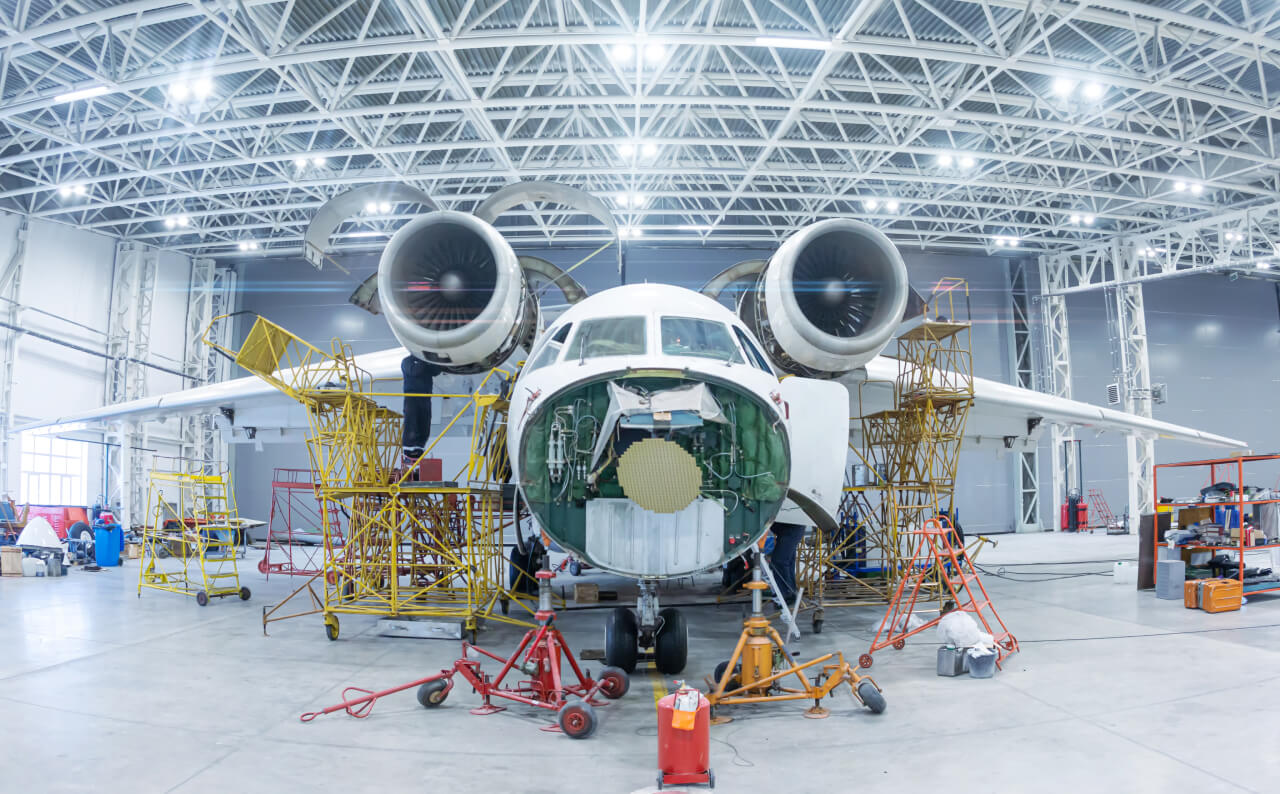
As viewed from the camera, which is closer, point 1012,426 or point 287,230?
point 1012,426

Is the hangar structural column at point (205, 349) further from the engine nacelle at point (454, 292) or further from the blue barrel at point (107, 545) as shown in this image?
the engine nacelle at point (454, 292)

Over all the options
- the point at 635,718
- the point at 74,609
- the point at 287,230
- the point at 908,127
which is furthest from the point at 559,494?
the point at 287,230

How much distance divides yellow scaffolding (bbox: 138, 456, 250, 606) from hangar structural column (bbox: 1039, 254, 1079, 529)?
27.2 metres

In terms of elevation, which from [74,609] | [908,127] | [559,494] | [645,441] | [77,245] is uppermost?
[908,127]

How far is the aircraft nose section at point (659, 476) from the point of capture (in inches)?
220

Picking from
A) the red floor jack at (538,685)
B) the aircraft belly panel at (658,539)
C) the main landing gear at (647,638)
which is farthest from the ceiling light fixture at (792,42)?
the red floor jack at (538,685)

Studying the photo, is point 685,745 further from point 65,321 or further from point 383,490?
point 65,321

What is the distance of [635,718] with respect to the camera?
565 centimetres

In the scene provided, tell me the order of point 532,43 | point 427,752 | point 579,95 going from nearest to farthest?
point 427,752
point 532,43
point 579,95

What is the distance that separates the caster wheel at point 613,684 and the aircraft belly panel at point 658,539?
33.3 inches

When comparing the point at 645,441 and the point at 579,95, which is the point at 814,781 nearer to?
the point at 645,441

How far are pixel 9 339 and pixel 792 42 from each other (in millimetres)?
21979

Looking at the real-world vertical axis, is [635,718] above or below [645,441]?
below

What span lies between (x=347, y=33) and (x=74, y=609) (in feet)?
37.3
